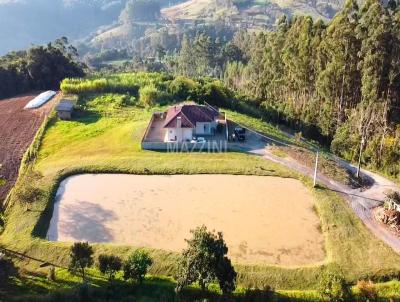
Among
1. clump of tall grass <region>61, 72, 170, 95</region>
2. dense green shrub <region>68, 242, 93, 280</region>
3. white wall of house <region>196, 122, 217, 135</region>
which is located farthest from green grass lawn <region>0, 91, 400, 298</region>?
clump of tall grass <region>61, 72, 170, 95</region>

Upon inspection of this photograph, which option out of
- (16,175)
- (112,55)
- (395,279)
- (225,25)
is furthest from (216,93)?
(225,25)

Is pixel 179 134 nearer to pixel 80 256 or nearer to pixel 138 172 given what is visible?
pixel 138 172

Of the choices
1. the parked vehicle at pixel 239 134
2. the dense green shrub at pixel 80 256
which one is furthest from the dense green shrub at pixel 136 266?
the parked vehicle at pixel 239 134

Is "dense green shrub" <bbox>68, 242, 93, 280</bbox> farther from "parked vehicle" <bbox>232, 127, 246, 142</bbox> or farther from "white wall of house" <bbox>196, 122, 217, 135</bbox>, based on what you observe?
"parked vehicle" <bbox>232, 127, 246, 142</bbox>

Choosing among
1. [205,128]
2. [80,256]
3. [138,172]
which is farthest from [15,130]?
[80,256]

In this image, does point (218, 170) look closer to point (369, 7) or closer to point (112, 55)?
point (369, 7)

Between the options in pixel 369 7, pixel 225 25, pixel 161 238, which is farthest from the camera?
pixel 225 25
